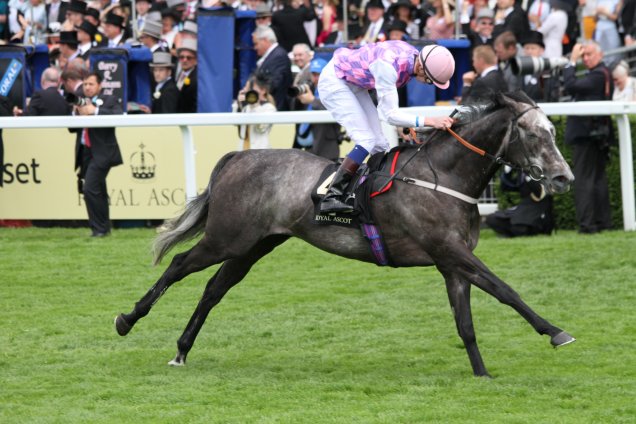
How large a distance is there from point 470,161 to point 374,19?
8399 millimetres

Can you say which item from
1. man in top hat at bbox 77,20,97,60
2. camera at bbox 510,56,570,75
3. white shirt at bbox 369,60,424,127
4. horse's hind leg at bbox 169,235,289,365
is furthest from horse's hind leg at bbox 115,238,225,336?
man in top hat at bbox 77,20,97,60

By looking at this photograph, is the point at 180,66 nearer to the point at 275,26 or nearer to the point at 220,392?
the point at 275,26

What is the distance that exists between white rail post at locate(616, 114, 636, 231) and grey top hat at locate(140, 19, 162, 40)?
6.35m

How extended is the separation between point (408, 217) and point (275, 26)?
30.5 feet

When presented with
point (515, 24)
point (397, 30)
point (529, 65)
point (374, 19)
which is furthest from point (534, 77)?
point (374, 19)

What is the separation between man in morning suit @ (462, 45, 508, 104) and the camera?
11.1 metres

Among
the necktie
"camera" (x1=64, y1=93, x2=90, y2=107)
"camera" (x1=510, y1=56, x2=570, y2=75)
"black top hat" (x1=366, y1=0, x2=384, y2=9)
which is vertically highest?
"black top hat" (x1=366, y1=0, x2=384, y2=9)

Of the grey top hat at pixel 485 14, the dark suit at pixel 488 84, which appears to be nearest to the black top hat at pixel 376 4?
the grey top hat at pixel 485 14

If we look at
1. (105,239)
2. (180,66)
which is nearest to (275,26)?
(180,66)

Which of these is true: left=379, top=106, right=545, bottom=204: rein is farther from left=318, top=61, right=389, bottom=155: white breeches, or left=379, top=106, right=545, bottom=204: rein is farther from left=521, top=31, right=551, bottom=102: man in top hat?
left=521, top=31, right=551, bottom=102: man in top hat

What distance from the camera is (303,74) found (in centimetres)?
1372

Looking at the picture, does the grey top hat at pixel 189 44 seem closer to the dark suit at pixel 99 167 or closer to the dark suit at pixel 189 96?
the dark suit at pixel 189 96

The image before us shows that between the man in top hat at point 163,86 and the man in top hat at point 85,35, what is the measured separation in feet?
4.22

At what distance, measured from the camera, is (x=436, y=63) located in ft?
22.7
